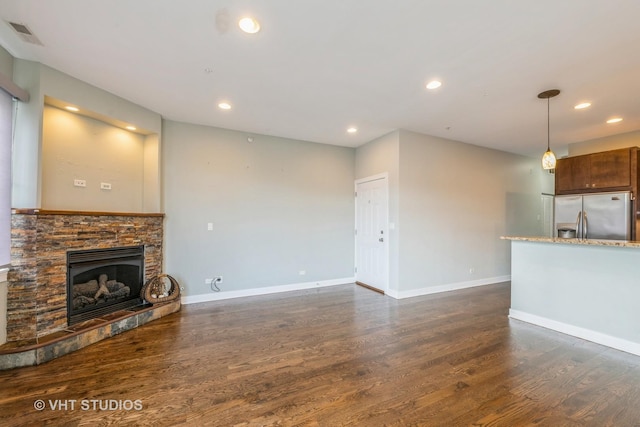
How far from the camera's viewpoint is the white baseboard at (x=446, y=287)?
471 centimetres

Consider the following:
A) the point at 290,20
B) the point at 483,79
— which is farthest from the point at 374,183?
the point at 290,20

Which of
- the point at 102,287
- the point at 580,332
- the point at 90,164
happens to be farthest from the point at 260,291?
the point at 580,332

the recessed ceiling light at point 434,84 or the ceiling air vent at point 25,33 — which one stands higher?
the ceiling air vent at point 25,33

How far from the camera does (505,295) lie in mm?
4824

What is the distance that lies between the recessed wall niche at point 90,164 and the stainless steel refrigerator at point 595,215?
6365 millimetres

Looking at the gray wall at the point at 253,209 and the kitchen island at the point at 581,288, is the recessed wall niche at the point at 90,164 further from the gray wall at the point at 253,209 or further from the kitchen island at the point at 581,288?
the kitchen island at the point at 581,288

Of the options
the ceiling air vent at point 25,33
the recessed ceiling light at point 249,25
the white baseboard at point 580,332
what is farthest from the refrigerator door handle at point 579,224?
the ceiling air vent at point 25,33

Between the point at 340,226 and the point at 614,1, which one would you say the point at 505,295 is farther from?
the point at 614,1

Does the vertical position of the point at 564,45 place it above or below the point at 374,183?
above

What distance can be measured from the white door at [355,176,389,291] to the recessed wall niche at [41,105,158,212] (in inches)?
145

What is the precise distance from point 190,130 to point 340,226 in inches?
126

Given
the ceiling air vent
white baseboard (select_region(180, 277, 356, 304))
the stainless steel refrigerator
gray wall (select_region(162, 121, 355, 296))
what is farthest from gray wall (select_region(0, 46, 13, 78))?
the stainless steel refrigerator

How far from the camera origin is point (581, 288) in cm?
316

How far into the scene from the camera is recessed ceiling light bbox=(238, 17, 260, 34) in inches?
84.5
